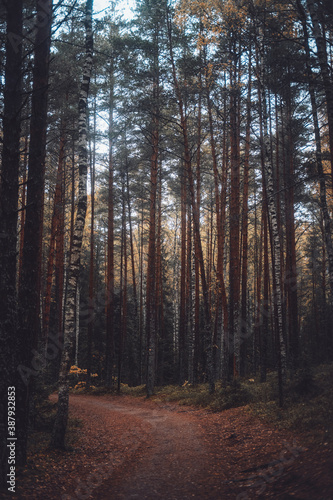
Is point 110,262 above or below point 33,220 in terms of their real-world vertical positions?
above

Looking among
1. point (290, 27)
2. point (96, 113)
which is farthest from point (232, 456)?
point (96, 113)

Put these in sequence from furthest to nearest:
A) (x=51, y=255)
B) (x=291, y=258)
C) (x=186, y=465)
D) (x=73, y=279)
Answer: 1. (x=51, y=255)
2. (x=291, y=258)
3. (x=73, y=279)
4. (x=186, y=465)

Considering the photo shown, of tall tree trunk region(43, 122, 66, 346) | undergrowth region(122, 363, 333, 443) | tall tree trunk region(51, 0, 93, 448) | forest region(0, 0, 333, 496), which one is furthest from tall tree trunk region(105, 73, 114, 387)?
tall tree trunk region(51, 0, 93, 448)

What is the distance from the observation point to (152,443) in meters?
8.02

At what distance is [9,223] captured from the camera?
474 centimetres

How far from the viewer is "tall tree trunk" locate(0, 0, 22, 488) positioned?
4.57 metres

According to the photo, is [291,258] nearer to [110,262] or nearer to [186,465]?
[110,262]

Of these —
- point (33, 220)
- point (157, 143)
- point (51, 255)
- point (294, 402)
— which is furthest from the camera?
point (157, 143)

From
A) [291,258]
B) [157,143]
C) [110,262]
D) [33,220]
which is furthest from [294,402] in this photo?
[157,143]

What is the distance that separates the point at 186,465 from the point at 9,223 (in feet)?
17.7

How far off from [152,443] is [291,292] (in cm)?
925

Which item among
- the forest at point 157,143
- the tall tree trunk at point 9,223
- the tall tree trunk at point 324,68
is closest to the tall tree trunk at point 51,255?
the forest at point 157,143

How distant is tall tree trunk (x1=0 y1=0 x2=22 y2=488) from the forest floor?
1424mm

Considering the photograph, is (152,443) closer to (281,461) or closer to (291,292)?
(281,461)
